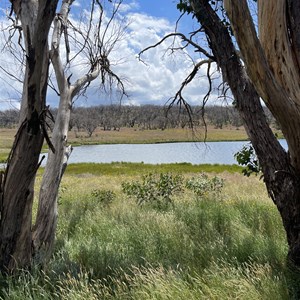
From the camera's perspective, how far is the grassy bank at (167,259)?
315cm

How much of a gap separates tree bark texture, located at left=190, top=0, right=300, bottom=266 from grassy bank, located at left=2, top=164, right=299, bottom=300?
70cm

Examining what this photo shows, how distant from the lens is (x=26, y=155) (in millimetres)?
3898

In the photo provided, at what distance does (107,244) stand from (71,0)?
4.31 meters

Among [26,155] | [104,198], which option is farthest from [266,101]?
[104,198]

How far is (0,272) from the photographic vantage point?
3.84m

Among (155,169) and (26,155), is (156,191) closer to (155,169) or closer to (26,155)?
(26,155)

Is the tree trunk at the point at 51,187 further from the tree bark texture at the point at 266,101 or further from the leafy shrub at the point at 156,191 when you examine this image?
the leafy shrub at the point at 156,191

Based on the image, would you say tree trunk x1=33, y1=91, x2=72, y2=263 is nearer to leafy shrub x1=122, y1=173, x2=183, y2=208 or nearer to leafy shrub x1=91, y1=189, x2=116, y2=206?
leafy shrub x1=122, y1=173, x2=183, y2=208

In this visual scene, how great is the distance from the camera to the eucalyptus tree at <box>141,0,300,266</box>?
10.9ft

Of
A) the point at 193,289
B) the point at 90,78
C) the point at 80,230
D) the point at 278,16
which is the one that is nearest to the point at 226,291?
the point at 193,289

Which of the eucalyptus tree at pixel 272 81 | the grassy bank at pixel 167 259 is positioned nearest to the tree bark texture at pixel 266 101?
the eucalyptus tree at pixel 272 81

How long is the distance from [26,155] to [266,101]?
249cm

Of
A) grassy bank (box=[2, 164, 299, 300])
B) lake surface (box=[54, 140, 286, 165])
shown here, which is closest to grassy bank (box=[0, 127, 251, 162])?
lake surface (box=[54, 140, 286, 165])

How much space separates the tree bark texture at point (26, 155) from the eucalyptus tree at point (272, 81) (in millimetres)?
1883
